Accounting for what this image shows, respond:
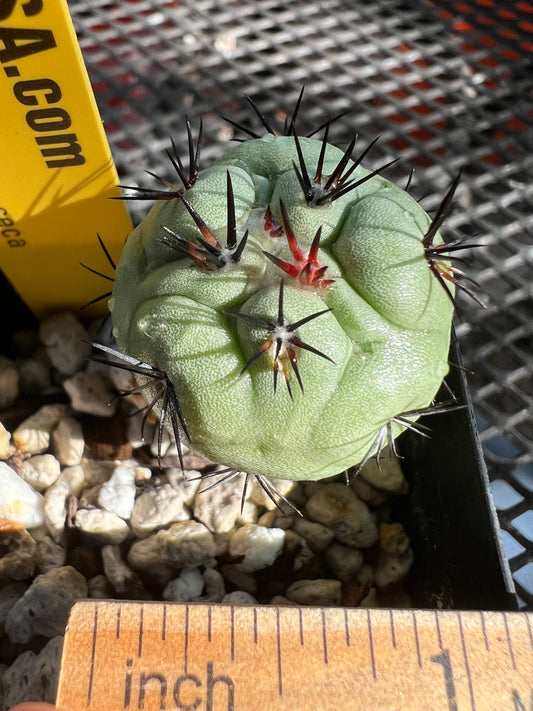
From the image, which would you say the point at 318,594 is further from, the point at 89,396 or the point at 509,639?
the point at 89,396

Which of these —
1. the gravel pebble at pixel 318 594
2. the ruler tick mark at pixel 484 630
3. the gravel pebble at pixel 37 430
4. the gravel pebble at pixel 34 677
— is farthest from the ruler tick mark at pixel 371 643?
the gravel pebble at pixel 37 430

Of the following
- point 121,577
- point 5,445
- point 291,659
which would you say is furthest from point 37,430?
point 291,659

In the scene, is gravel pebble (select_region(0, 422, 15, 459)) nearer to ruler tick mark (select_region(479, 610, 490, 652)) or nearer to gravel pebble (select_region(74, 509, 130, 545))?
gravel pebble (select_region(74, 509, 130, 545))

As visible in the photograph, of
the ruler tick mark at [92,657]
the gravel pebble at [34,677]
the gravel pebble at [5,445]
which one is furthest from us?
the gravel pebble at [5,445]

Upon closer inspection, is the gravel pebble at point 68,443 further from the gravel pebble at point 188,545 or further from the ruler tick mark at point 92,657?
the ruler tick mark at point 92,657

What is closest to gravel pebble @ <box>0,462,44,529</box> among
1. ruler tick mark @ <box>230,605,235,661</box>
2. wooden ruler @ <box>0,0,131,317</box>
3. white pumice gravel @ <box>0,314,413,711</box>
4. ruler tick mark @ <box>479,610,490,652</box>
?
white pumice gravel @ <box>0,314,413,711</box>

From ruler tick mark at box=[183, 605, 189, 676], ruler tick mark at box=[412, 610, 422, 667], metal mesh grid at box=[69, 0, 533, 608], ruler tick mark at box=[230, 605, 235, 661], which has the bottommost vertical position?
ruler tick mark at box=[412, 610, 422, 667]
